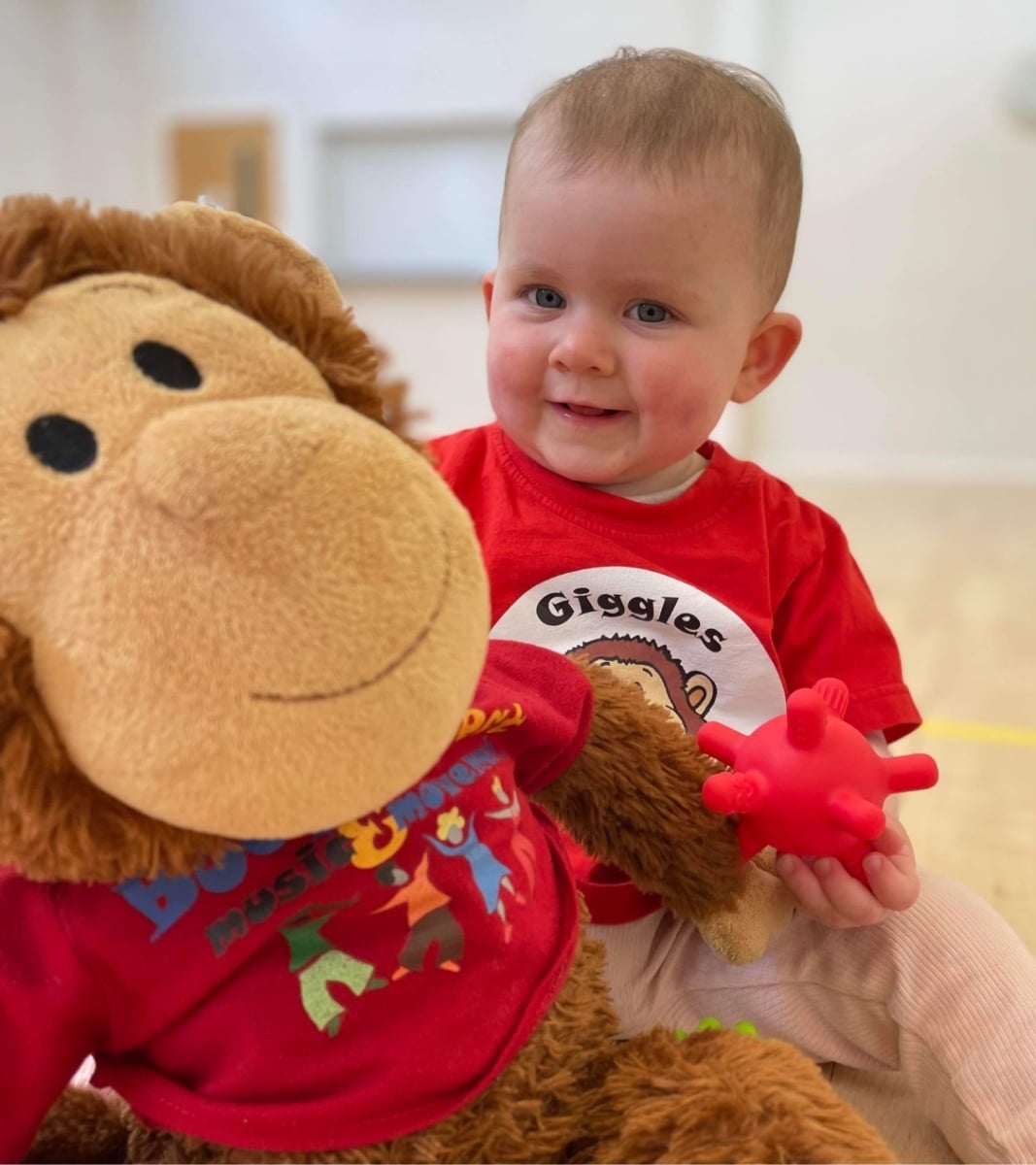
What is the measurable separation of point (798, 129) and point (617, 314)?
7.30ft

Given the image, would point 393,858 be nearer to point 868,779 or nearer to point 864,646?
point 868,779

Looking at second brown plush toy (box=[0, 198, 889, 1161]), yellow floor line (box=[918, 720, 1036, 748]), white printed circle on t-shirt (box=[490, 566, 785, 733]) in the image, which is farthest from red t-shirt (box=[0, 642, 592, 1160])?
yellow floor line (box=[918, 720, 1036, 748])

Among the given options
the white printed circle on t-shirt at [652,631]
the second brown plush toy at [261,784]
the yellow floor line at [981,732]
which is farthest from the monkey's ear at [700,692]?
the yellow floor line at [981,732]

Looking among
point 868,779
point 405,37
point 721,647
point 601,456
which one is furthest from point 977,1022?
point 405,37

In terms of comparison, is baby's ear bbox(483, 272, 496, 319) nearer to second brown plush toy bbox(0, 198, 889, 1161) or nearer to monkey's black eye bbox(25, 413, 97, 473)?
second brown plush toy bbox(0, 198, 889, 1161)

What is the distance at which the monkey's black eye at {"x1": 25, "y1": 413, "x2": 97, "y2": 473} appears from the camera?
0.32 m

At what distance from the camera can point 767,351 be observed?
753mm

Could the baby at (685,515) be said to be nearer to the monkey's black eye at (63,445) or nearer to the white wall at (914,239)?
the monkey's black eye at (63,445)

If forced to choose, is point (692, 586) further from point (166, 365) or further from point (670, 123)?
point (166, 365)

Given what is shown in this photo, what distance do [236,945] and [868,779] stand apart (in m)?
0.28

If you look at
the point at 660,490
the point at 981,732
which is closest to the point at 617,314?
the point at 660,490

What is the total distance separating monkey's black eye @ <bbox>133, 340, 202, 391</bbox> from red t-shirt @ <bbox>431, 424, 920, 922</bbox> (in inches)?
13.3

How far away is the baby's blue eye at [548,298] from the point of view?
680 millimetres

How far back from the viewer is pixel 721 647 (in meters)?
0.69
